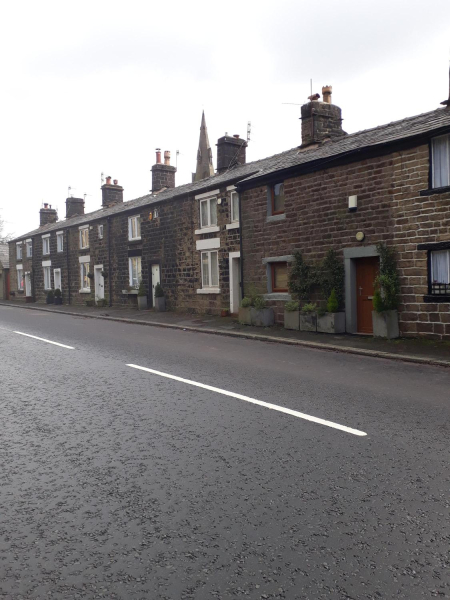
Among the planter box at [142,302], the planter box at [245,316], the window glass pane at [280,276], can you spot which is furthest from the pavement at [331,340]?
the planter box at [142,302]

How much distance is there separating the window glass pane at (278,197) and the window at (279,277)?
6.17ft

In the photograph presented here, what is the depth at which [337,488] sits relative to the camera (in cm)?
404

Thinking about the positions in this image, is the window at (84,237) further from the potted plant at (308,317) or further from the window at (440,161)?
the window at (440,161)

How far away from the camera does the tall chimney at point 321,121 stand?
19.4m

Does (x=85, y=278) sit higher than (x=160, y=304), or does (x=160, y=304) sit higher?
(x=85, y=278)

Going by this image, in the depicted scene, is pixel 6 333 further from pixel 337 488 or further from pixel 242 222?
pixel 337 488

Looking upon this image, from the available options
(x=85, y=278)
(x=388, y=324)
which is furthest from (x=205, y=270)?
(x=85, y=278)

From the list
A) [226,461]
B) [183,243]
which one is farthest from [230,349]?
[183,243]

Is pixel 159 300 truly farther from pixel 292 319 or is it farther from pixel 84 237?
pixel 84 237

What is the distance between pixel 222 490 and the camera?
13.2 feet

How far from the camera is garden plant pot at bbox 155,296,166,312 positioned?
83.4 ft

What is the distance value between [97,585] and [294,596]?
1047 mm

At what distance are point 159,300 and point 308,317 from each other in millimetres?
11171

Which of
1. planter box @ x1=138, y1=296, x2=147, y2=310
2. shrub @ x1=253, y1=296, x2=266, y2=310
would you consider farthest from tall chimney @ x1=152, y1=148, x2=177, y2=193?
shrub @ x1=253, y1=296, x2=266, y2=310
